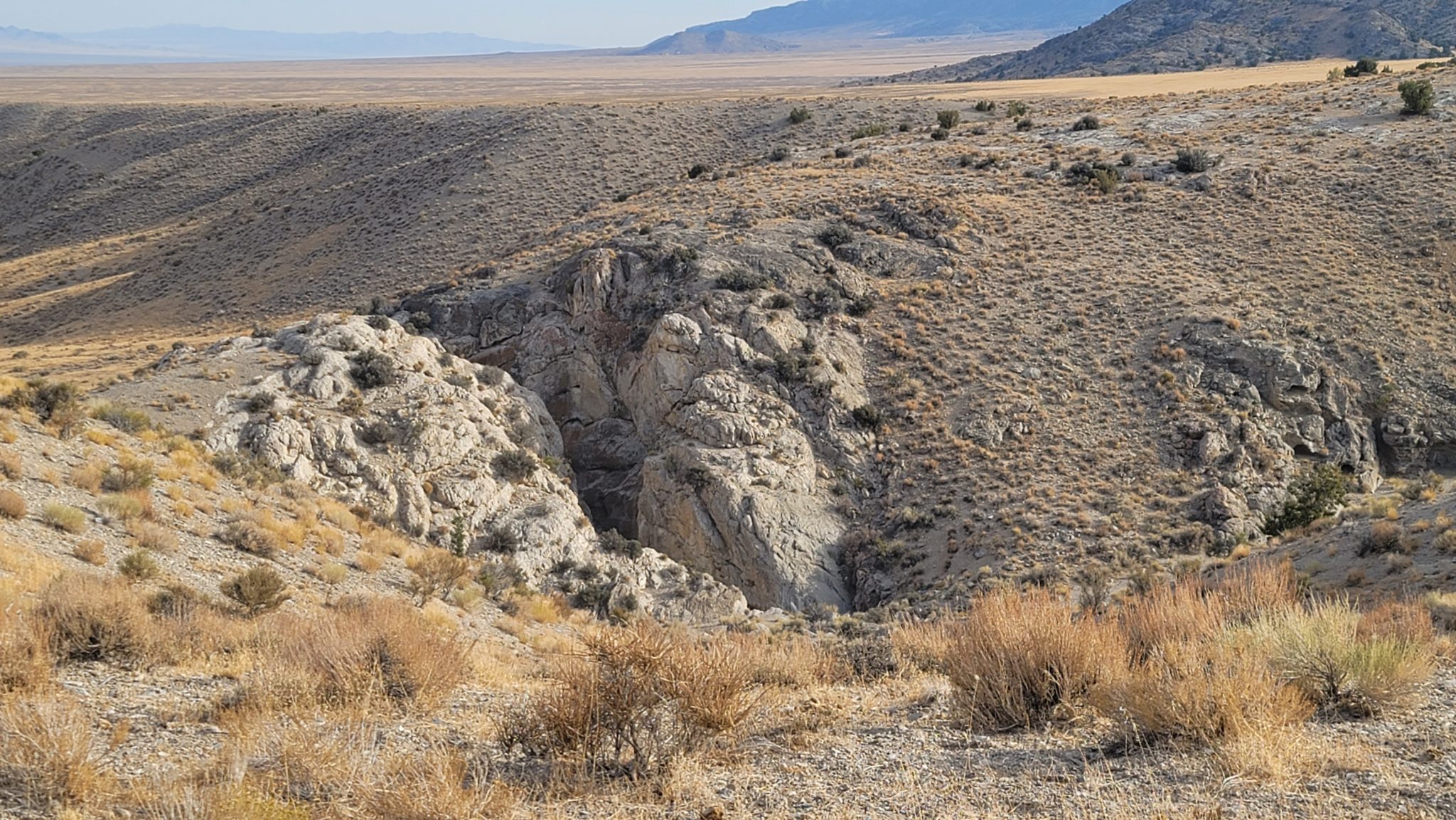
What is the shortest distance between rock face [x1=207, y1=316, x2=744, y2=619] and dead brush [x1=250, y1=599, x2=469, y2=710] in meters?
11.4

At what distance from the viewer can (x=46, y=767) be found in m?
4.97

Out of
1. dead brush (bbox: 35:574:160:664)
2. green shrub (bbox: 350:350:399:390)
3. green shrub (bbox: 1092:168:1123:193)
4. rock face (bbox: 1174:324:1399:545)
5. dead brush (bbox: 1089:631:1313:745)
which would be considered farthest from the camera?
green shrub (bbox: 1092:168:1123:193)

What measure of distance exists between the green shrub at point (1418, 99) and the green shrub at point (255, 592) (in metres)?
43.0

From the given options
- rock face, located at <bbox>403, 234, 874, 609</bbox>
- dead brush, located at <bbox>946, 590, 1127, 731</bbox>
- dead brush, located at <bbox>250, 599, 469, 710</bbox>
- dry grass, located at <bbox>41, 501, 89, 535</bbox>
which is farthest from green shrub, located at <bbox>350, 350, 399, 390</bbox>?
dead brush, located at <bbox>946, 590, 1127, 731</bbox>

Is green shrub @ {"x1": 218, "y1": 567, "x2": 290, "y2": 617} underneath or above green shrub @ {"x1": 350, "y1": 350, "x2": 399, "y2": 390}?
underneath

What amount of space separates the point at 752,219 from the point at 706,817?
27.9 meters

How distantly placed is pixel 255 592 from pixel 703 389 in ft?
48.5

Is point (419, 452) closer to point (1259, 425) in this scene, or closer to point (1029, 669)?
point (1029, 669)

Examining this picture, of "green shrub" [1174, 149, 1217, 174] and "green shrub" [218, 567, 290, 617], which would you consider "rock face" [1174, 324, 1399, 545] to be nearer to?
"green shrub" [1174, 149, 1217, 174]

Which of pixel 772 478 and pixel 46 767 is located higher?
pixel 46 767

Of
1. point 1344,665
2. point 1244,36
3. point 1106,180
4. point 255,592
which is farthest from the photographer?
point 1244,36

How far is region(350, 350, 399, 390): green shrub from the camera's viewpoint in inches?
850

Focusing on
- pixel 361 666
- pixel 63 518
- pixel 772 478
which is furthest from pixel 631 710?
pixel 772 478

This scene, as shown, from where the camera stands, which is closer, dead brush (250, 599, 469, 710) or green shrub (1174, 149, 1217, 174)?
dead brush (250, 599, 469, 710)
